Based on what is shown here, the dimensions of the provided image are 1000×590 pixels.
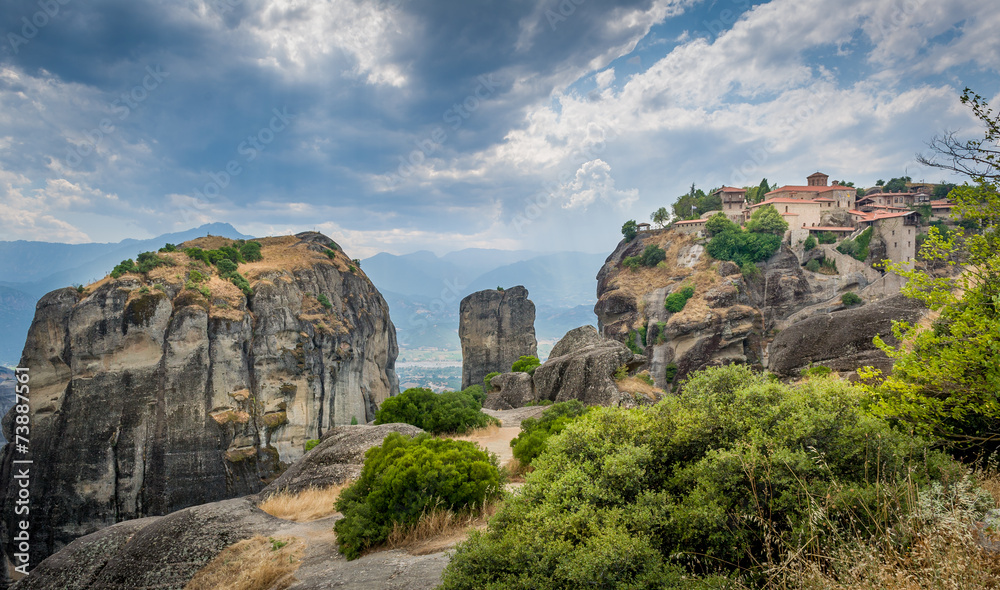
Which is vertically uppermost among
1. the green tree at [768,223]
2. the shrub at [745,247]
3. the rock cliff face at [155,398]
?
the green tree at [768,223]

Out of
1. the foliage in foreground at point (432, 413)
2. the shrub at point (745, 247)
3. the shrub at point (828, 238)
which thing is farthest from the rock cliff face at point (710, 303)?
the foliage in foreground at point (432, 413)

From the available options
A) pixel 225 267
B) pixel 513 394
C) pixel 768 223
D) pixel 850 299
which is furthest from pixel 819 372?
pixel 768 223

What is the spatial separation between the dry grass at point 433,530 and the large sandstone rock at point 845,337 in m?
13.4

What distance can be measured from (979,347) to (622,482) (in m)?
4.51

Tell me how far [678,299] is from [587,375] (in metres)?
38.9

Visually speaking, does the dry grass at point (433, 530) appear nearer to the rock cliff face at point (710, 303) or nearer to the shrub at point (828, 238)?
the rock cliff face at point (710, 303)

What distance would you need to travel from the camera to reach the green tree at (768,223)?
59.4m

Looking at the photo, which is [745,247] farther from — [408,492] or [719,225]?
[408,492]

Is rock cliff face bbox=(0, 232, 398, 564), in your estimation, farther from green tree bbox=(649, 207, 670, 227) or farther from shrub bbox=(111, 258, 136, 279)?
green tree bbox=(649, 207, 670, 227)

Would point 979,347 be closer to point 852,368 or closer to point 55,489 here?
point 852,368

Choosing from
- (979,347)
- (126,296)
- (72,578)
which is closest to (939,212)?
(979,347)

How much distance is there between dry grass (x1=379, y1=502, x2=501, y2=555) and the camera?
20.8ft

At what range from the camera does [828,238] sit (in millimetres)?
60969

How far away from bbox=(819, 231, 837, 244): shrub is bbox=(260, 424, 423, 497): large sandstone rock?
6919 cm
